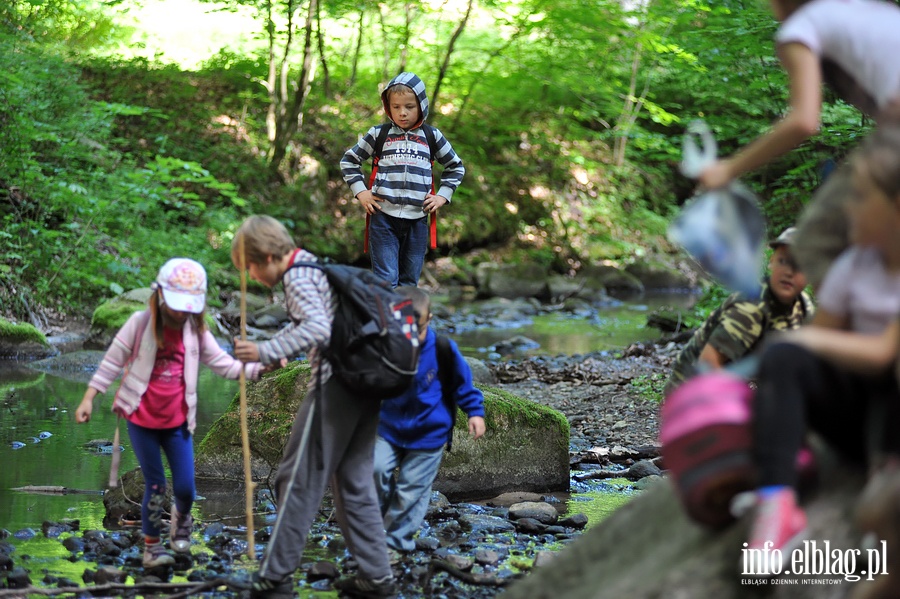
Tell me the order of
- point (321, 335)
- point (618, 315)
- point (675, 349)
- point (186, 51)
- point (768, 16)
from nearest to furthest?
1. point (321, 335)
2. point (768, 16)
3. point (675, 349)
4. point (618, 315)
5. point (186, 51)

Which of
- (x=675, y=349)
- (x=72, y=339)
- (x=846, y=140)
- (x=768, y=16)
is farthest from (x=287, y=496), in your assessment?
(x=72, y=339)

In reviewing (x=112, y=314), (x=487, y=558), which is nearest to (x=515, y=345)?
(x=112, y=314)

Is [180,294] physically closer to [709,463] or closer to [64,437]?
[709,463]

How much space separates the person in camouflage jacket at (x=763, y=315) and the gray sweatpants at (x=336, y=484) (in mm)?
1521

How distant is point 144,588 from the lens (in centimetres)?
411

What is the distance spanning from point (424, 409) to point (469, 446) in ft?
4.43

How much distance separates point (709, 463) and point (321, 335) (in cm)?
188

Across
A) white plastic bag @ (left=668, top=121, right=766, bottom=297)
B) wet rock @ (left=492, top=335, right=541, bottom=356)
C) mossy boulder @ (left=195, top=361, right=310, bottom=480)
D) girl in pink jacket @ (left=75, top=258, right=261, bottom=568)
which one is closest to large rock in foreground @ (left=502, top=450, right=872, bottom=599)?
white plastic bag @ (left=668, top=121, right=766, bottom=297)

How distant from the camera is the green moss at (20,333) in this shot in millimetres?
12133

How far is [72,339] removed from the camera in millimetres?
13625

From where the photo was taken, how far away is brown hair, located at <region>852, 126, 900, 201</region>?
248cm

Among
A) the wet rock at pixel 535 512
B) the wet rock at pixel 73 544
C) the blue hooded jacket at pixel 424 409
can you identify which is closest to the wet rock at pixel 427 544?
the blue hooded jacket at pixel 424 409

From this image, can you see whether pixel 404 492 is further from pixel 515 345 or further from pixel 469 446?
pixel 515 345

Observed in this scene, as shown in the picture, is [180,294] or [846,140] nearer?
[180,294]
